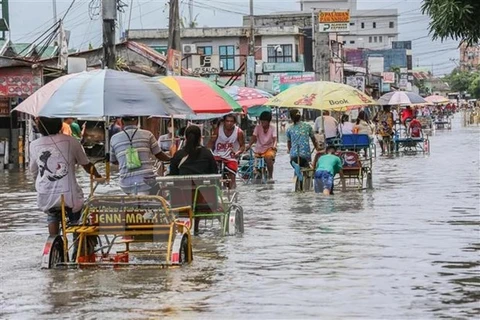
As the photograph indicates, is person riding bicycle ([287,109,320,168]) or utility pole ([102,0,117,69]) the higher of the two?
utility pole ([102,0,117,69])

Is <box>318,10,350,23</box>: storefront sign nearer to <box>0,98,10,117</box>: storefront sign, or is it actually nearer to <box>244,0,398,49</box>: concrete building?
<box>0,98,10,117</box>: storefront sign

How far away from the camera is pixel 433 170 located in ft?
93.8

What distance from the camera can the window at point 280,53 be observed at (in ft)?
275

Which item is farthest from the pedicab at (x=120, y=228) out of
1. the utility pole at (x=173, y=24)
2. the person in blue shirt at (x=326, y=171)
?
the utility pole at (x=173, y=24)

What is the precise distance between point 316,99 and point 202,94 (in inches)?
238

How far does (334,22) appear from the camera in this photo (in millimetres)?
79375

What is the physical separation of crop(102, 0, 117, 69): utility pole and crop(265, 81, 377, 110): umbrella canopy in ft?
11.7

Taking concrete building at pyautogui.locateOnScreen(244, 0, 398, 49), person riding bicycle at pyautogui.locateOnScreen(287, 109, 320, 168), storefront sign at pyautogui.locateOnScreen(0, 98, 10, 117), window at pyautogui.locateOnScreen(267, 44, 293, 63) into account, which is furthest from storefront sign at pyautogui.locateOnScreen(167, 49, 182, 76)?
concrete building at pyautogui.locateOnScreen(244, 0, 398, 49)

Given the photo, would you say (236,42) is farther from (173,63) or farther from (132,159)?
(132,159)

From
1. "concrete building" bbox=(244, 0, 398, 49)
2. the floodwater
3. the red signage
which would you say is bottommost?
the floodwater

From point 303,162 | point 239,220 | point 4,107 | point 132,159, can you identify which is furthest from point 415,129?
point 132,159

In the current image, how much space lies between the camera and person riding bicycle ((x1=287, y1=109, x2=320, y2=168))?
21969 millimetres

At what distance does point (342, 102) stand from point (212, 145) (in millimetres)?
3025

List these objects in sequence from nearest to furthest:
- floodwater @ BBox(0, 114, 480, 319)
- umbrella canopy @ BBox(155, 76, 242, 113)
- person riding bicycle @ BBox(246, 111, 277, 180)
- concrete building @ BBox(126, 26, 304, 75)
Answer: floodwater @ BBox(0, 114, 480, 319) < umbrella canopy @ BBox(155, 76, 242, 113) < person riding bicycle @ BBox(246, 111, 277, 180) < concrete building @ BBox(126, 26, 304, 75)
